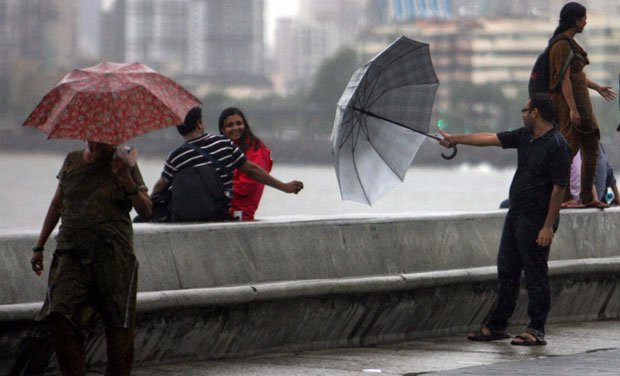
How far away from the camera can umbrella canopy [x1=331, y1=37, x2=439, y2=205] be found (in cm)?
901

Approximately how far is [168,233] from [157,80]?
1.49 meters

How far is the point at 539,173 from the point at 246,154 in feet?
6.23

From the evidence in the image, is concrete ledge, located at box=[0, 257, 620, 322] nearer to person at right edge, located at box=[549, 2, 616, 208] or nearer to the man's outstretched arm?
the man's outstretched arm

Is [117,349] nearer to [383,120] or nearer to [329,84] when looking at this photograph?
[383,120]

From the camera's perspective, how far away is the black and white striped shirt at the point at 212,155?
8.27 m

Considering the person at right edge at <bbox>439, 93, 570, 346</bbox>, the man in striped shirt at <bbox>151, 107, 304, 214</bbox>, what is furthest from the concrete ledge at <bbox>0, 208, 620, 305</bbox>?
the person at right edge at <bbox>439, 93, 570, 346</bbox>

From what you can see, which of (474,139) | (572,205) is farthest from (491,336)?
(572,205)

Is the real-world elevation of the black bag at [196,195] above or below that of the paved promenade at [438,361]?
above

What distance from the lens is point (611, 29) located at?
446ft

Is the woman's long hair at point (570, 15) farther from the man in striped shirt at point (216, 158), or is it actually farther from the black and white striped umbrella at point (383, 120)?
the man in striped shirt at point (216, 158)

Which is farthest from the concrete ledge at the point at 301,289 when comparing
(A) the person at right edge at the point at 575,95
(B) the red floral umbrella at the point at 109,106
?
(B) the red floral umbrella at the point at 109,106

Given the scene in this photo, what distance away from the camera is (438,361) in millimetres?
7672

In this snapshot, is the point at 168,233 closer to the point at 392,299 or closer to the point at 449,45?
the point at 392,299

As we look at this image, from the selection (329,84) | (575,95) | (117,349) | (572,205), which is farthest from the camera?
(329,84)
